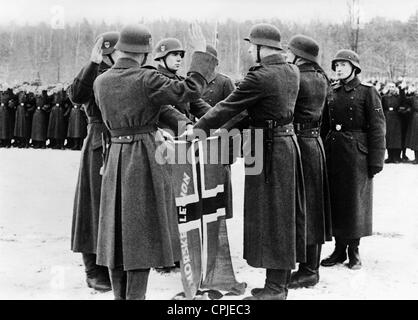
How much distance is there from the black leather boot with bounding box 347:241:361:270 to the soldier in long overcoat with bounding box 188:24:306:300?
1.52 meters

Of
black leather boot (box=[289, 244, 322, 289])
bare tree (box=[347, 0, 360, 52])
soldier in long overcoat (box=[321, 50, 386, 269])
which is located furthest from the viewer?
bare tree (box=[347, 0, 360, 52])

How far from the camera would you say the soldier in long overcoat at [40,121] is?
59.8ft

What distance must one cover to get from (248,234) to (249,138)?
Result: 80 centimetres

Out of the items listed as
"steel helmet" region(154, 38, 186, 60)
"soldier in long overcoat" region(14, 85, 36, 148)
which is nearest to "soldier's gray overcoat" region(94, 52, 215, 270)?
"steel helmet" region(154, 38, 186, 60)

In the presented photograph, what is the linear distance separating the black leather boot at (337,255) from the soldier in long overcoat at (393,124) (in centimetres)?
962

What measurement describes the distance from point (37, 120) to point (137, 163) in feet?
49.6

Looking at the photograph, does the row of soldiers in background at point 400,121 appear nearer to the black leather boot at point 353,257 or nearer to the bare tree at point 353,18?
the bare tree at point 353,18

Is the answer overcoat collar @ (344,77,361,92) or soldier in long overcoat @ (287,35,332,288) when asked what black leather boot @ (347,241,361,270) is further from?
overcoat collar @ (344,77,361,92)

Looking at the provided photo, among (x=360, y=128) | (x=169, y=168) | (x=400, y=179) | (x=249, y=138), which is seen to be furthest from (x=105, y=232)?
(x=400, y=179)

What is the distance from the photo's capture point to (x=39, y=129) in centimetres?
1825

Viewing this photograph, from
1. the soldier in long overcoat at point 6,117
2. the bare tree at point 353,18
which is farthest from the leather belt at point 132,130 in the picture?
the soldier in long overcoat at point 6,117

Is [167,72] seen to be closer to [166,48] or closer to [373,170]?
[166,48]

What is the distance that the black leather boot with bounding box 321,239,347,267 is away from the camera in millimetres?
6266

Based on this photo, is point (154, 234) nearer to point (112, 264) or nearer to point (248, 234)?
point (112, 264)
